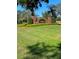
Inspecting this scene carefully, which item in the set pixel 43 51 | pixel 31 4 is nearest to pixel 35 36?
pixel 43 51

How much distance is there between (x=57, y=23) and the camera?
5.13ft

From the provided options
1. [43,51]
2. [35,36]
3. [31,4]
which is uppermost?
[31,4]

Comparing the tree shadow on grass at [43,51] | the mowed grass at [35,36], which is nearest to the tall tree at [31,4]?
the mowed grass at [35,36]

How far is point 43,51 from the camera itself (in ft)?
5.14

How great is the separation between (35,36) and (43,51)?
0.14 metres

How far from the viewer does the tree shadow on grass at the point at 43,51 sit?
1554 mm

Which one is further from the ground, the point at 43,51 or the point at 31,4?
the point at 31,4

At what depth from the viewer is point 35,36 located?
5.09 ft

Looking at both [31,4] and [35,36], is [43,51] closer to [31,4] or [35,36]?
[35,36]

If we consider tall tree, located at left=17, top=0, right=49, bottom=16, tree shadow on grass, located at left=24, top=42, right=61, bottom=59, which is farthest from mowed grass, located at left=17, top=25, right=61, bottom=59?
tall tree, located at left=17, top=0, right=49, bottom=16

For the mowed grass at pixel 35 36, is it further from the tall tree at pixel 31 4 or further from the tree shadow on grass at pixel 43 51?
the tall tree at pixel 31 4
